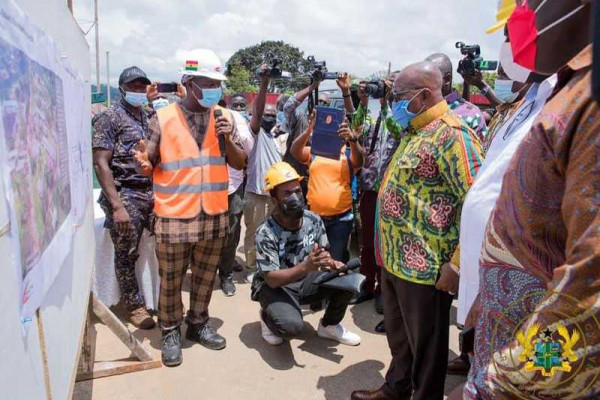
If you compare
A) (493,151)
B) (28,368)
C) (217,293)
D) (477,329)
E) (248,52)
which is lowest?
(217,293)

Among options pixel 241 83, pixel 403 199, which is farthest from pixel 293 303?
pixel 241 83

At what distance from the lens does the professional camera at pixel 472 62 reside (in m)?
3.60

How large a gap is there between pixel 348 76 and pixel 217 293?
7.52 feet

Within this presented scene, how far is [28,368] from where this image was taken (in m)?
1.21

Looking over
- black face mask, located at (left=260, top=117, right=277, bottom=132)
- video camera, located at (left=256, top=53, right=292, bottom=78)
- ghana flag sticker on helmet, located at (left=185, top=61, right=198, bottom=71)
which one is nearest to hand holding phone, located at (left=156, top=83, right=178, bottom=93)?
black face mask, located at (left=260, top=117, right=277, bottom=132)

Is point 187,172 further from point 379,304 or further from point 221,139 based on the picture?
point 379,304

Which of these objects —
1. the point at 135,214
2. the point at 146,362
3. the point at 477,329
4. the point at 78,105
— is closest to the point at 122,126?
the point at 135,214

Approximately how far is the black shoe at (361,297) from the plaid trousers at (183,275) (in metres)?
1.42

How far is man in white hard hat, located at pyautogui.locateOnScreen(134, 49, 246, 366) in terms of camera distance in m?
2.88

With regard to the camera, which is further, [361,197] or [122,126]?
[361,197]

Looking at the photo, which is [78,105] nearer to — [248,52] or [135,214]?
[135,214]

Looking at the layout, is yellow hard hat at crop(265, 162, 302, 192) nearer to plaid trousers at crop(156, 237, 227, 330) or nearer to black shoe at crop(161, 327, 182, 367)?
plaid trousers at crop(156, 237, 227, 330)

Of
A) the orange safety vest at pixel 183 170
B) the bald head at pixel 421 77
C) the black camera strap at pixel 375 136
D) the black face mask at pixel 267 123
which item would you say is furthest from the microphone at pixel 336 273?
the black face mask at pixel 267 123

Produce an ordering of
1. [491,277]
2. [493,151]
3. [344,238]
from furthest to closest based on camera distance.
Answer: [344,238] < [493,151] < [491,277]
